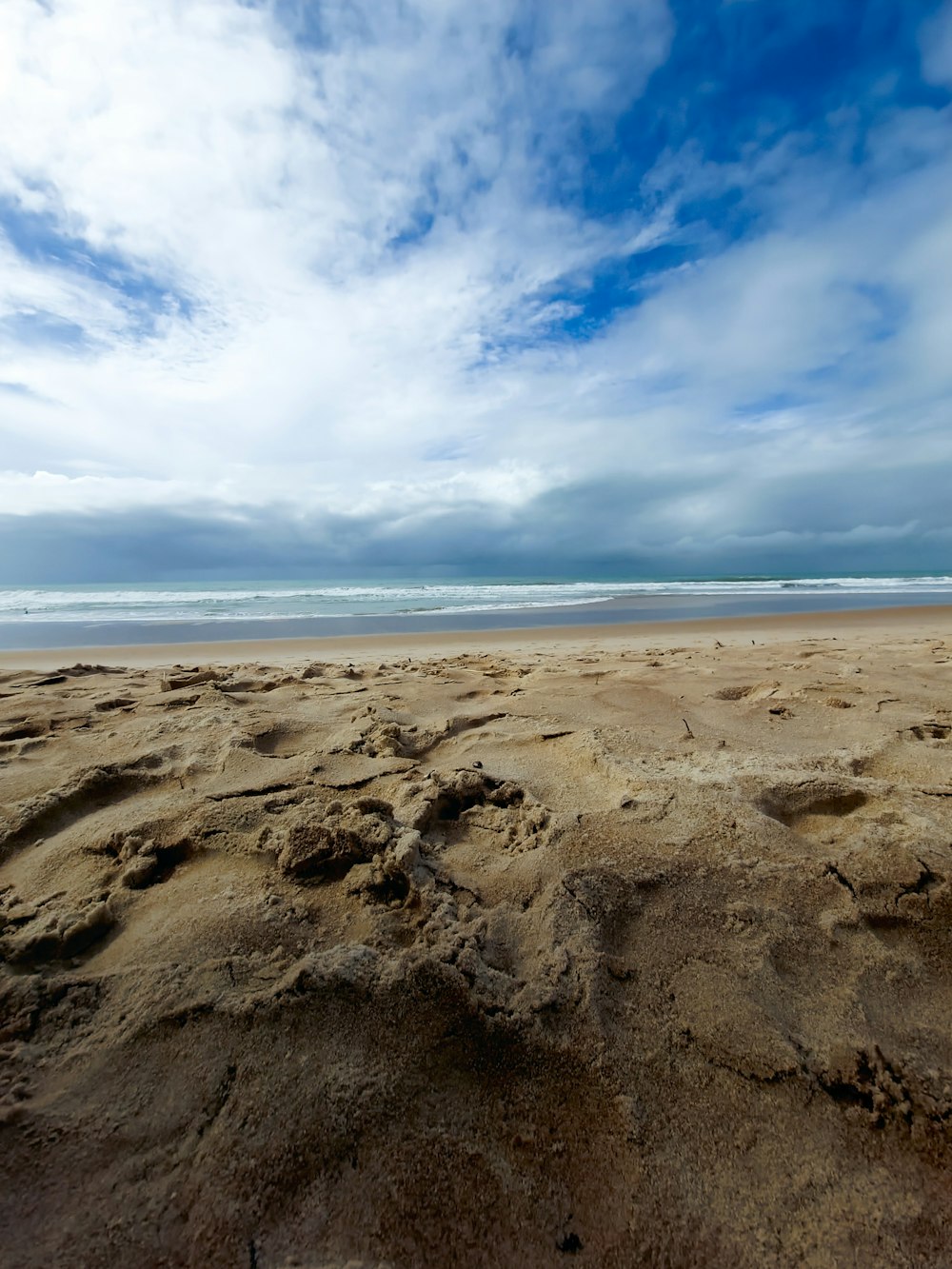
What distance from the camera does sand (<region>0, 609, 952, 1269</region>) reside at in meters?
0.93

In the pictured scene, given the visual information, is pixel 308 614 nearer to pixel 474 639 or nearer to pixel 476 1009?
pixel 474 639

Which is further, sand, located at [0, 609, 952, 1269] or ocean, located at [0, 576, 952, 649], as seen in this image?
ocean, located at [0, 576, 952, 649]

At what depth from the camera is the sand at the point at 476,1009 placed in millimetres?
934

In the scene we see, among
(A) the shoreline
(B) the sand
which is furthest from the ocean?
(B) the sand

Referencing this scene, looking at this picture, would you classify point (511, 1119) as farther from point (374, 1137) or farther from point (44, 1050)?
point (44, 1050)

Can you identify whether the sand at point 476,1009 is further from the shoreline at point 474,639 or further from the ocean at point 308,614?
the ocean at point 308,614

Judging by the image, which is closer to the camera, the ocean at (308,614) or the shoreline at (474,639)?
the shoreline at (474,639)

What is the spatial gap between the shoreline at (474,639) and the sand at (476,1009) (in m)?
5.60

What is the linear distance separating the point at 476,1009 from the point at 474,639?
8.67 metres

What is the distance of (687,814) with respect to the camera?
1.88 meters

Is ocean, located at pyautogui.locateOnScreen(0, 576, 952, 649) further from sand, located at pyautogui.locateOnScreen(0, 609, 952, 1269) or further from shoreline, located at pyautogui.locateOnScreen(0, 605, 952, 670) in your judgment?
sand, located at pyautogui.locateOnScreen(0, 609, 952, 1269)

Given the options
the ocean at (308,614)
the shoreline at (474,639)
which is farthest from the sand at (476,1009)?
the ocean at (308,614)

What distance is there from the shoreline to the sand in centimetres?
560

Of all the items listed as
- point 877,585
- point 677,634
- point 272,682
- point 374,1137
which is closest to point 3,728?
point 272,682
